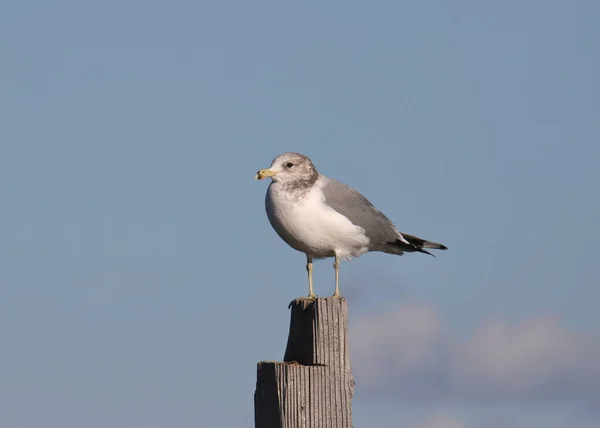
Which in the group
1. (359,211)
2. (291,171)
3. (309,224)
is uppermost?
(291,171)

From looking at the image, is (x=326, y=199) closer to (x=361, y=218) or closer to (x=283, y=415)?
(x=361, y=218)

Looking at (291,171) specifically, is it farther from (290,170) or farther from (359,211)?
(359,211)

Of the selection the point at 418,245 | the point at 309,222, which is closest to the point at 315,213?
the point at 309,222

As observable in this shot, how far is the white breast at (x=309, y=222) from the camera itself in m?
11.7

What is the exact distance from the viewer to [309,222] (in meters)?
11.8

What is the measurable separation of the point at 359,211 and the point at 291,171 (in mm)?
1110

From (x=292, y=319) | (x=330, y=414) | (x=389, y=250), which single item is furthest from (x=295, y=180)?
(x=330, y=414)

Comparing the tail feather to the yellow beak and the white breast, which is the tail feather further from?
the yellow beak

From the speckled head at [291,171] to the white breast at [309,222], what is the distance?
0.32ft

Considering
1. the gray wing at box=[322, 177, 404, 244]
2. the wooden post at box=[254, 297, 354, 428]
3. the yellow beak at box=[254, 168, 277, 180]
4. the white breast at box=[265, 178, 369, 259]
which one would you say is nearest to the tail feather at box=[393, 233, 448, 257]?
the gray wing at box=[322, 177, 404, 244]

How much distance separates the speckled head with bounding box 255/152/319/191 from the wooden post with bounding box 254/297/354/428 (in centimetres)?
489

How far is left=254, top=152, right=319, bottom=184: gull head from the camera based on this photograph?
12.1m

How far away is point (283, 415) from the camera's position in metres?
6.62

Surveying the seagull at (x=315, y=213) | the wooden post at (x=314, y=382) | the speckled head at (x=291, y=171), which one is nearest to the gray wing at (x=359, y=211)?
the seagull at (x=315, y=213)
